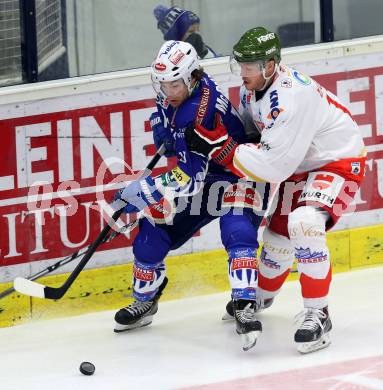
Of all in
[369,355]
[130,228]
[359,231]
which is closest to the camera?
[369,355]

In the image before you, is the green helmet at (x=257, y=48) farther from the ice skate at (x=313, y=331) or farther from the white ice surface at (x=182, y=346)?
the white ice surface at (x=182, y=346)

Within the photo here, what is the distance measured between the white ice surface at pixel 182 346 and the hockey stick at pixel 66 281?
0.23m

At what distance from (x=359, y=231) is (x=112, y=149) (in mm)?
1232

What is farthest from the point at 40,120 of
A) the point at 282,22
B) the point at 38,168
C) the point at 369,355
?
the point at 369,355

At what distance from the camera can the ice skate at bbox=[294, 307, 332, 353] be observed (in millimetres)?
4961

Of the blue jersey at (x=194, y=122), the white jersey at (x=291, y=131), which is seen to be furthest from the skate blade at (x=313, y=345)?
the blue jersey at (x=194, y=122)

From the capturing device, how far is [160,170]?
5895 mm

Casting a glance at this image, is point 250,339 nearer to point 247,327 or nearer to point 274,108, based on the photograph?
point 247,327

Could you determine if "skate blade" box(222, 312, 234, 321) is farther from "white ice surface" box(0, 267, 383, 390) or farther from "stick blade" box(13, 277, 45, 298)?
"stick blade" box(13, 277, 45, 298)

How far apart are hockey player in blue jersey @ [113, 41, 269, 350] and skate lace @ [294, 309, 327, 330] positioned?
0.53 ft

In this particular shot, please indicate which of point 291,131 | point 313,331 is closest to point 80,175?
point 291,131

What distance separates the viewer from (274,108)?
4.90 metres

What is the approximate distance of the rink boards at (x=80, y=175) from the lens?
5637 mm

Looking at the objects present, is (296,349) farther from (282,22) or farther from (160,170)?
(282,22)
